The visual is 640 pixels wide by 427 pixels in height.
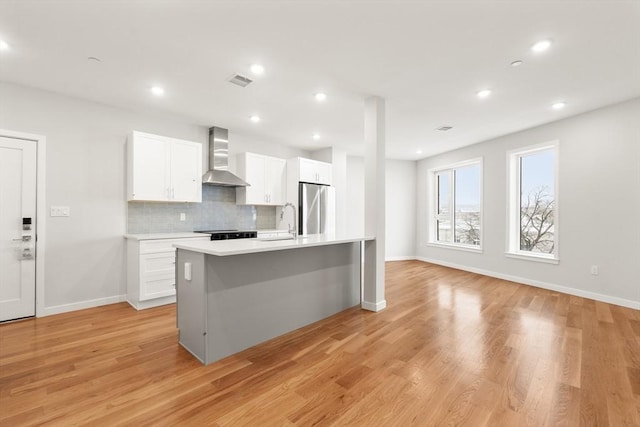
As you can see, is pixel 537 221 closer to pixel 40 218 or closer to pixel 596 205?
pixel 596 205

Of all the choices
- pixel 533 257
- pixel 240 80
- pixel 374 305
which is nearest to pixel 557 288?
pixel 533 257

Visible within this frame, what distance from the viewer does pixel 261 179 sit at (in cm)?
529

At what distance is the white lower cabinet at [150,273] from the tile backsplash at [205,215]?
42 centimetres

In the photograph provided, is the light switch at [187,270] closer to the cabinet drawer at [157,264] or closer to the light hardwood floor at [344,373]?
the light hardwood floor at [344,373]

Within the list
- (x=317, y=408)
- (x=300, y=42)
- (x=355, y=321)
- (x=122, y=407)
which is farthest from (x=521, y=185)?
(x=122, y=407)

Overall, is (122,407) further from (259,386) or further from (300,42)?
(300,42)

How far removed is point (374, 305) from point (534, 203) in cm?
373

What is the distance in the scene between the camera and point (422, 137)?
551 cm

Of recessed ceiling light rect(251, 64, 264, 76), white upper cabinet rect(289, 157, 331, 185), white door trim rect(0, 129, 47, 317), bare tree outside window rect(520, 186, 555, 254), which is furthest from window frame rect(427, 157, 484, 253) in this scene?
white door trim rect(0, 129, 47, 317)

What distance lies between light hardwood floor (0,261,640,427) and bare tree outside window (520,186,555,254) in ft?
5.32

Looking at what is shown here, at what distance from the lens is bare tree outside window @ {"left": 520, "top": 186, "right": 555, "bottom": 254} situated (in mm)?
4848

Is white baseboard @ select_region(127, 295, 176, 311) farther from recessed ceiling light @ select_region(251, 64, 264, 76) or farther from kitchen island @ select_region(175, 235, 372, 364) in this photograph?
recessed ceiling light @ select_region(251, 64, 264, 76)

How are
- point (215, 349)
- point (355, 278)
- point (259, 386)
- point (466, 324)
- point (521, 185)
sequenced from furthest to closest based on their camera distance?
point (521, 185)
point (355, 278)
point (466, 324)
point (215, 349)
point (259, 386)

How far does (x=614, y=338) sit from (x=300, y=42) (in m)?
4.10
